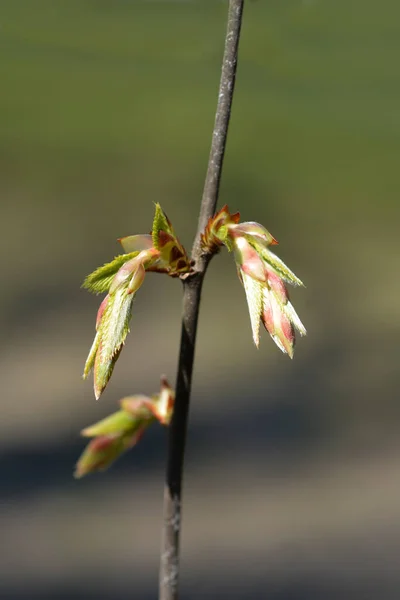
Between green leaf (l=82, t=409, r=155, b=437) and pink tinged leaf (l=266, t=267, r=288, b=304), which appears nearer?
pink tinged leaf (l=266, t=267, r=288, b=304)

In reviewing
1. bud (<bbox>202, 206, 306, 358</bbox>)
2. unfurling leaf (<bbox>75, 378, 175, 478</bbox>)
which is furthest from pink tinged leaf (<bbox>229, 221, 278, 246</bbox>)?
unfurling leaf (<bbox>75, 378, 175, 478</bbox>)

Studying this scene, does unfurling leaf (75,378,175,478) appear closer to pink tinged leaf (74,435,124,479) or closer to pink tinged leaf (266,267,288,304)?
pink tinged leaf (74,435,124,479)

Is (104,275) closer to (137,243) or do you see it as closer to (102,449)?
(137,243)

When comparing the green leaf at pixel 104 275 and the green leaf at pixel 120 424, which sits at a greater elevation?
the green leaf at pixel 104 275

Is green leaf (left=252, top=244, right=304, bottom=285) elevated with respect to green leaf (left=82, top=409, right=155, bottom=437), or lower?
elevated

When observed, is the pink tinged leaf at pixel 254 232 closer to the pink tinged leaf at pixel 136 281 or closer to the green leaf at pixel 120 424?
the pink tinged leaf at pixel 136 281

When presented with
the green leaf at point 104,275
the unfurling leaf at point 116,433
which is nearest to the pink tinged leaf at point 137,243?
the green leaf at point 104,275

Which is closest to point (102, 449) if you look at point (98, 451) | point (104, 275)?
point (98, 451)
